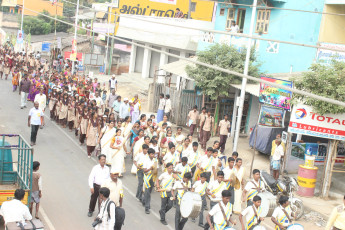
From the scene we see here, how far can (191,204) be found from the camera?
383 inches

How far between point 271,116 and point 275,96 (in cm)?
121

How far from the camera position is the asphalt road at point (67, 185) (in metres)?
11.0

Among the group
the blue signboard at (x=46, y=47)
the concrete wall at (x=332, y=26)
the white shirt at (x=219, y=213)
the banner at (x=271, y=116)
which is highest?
the concrete wall at (x=332, y=26)

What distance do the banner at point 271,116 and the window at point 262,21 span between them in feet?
18.7

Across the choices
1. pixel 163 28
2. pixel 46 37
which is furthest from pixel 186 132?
pixel 46 37

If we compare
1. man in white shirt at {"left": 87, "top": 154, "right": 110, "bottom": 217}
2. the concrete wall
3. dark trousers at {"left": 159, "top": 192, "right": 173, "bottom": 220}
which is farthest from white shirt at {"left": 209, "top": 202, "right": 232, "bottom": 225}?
the concrete wall

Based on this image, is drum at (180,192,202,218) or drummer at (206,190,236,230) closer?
drummer at (206,190,236,230)

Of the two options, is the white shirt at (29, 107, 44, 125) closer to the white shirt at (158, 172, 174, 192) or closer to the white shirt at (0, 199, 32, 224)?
the white shirt at (158, 172, 174, 192)

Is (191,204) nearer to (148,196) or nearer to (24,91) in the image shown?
(148,196)

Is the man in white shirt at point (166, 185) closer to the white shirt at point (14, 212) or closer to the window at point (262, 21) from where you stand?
the white shirt at point (14, 212)

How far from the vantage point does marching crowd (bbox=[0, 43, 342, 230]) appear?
898cm

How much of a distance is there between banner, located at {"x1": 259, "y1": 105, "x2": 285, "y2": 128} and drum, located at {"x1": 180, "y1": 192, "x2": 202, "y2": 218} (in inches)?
280

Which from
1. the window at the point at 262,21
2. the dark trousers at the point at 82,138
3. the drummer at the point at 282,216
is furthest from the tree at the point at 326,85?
the window at the point at 262,21

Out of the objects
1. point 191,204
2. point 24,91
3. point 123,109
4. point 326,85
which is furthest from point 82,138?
point 191,204
